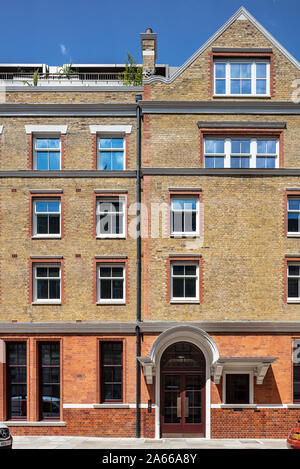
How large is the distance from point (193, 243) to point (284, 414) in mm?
8536

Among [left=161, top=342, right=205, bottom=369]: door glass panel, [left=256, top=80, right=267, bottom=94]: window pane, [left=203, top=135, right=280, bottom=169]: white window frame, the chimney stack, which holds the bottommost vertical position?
[left=161, top=342, right=205, bottom=369]: door glass panel

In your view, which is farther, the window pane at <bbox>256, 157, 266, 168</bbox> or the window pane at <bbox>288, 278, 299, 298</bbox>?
the window pane at <bbox>256, 157, 266, 168</bbox>

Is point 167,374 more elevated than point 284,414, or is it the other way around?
point 167,374

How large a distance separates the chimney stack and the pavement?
1679cm

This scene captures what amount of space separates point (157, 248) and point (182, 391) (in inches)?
257

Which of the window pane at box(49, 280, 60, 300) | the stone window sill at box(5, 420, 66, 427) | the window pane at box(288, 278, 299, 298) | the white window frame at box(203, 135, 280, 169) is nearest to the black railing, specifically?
the white window frame at box(203, 135, 280, 169)

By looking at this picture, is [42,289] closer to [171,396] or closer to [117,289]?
[117,289]

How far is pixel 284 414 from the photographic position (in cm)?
1958

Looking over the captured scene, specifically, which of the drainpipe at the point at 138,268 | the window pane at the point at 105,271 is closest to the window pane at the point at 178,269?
the drainpipe at the point at 138,268

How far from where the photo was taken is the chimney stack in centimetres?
2158

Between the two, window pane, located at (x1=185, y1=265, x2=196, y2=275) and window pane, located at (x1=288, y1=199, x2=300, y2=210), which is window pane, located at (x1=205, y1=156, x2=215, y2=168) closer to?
window pane, located at (x1=288, y1=199, x2=300, y2=210)

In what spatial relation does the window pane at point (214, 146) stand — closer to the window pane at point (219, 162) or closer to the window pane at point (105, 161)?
the window pane at point (219, 162)

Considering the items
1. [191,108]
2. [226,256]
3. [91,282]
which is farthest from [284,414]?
[191,108]

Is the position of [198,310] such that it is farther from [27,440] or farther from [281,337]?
[27,440]
